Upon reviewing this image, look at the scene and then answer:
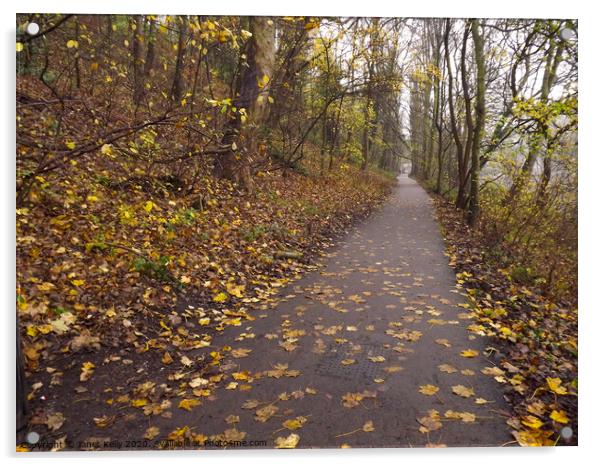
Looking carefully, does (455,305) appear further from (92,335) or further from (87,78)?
(87,78)

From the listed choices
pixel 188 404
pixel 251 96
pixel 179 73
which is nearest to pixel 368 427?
pixel 188 404

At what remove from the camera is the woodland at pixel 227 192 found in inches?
121

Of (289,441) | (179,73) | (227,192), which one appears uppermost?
(179,73)

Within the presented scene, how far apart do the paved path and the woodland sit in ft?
0.48

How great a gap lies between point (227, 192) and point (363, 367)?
5116mm

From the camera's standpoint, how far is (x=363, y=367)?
3311 millimetres

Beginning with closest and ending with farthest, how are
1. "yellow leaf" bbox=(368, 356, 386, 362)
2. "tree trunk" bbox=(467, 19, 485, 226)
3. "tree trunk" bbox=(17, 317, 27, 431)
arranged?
"tree trunk" bbox=(17, 317, 27, 431)
"yellow leaf" bbox=(368, 356, 386, 362)
"tree trunk" bbox=(467, 19, 485, 226)

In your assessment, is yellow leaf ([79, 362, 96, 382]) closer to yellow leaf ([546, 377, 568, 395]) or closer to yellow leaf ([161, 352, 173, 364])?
yellow leaf ([161, 352, 173, 364])

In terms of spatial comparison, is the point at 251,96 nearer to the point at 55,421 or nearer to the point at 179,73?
the point at 179,73

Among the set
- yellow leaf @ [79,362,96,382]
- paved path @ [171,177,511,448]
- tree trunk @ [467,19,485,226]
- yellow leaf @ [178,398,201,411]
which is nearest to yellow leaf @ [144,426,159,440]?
paved path @ [171,177,511,448]

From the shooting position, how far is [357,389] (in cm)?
301

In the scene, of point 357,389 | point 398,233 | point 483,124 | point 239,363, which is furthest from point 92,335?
point 483,124

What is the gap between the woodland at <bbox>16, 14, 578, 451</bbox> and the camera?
307 centimetres

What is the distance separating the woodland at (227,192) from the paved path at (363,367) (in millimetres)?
145
